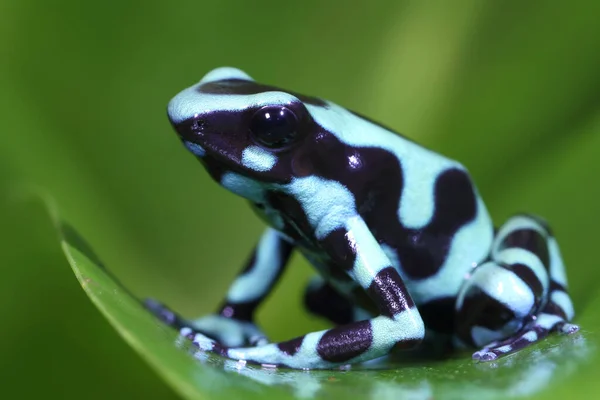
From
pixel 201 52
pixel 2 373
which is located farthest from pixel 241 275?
pixel 201 52

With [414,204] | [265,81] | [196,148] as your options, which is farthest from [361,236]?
[265,81]

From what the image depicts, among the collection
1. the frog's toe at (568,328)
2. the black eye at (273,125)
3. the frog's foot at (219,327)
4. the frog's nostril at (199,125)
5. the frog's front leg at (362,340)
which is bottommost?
the frog's foot at (219,327)

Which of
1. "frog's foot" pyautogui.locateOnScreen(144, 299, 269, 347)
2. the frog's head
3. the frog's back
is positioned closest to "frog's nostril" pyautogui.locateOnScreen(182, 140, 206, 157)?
the frog's head

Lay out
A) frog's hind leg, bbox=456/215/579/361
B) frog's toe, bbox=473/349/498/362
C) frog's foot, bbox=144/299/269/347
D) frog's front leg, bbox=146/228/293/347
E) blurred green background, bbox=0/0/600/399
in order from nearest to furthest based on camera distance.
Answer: frog's toe, bbox=473/349/498/362, frog's hind leg, bbox=456/215/579/361, frog's foot, bbox=144/299/269/347, frog's front leg, bbox=146/228/293/347, blurred green background, bbox=0/0/600/399

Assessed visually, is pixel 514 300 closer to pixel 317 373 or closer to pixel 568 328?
pixel 568 328

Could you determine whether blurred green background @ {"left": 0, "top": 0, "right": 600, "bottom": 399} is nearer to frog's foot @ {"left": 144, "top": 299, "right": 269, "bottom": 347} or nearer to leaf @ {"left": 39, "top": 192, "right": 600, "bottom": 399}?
frog's foot @ {"left": 144, "top": 299, "right": 269, "bottom": 347}

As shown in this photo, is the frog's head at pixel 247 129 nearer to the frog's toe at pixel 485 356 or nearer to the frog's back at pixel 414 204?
the frog's back at pixel 414 204

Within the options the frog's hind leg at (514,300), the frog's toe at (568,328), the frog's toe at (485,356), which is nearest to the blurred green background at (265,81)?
the frog's hind leg at (514,300)
